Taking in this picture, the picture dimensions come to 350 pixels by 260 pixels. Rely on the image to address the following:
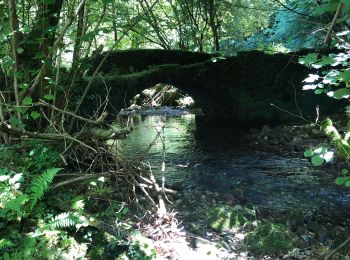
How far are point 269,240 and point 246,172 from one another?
3783 mm

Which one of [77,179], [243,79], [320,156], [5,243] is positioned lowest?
[5,243]

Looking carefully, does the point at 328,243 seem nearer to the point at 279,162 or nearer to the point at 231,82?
the point at 279,162

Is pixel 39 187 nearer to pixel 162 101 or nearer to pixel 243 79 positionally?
pixel 243 79

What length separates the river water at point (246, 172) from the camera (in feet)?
19.4

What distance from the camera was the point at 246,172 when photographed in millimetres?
7863

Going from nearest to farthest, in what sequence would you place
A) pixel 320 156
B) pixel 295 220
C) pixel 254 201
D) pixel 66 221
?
pixel 320 156 < pixel 66 221 < pixel 295 220 < pixel 254 201

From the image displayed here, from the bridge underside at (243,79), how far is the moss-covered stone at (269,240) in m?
7.40

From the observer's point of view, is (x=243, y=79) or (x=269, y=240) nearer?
(x=269, y=240)

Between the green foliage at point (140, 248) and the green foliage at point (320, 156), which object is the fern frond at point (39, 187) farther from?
the green foliage at point (320, 156)

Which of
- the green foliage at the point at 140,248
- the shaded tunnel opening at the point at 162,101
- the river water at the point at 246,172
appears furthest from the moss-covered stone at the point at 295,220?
the shaded tunnel opening at the point at 162,101

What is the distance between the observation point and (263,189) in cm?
666

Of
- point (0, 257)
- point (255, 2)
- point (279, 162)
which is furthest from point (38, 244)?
point (255, 2)

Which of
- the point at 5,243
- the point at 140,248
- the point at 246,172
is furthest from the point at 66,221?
the point at 246,172

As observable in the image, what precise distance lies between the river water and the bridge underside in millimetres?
2020
